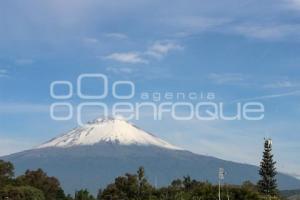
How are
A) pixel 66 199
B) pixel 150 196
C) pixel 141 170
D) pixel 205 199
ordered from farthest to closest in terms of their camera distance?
pixel 66 199, pixel 141 170, pixel 150 196, pixel 205 199

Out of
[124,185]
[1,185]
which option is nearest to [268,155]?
[124,185]

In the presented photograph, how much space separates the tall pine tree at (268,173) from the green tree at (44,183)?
39.5 meters

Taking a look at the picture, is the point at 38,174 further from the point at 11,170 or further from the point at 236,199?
the point at 236,199

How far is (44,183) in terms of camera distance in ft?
386

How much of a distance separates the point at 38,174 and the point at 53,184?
331cm

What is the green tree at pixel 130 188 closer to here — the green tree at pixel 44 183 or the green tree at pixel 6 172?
the green tree at pixel 44 183

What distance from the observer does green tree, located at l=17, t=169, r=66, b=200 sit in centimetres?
11550

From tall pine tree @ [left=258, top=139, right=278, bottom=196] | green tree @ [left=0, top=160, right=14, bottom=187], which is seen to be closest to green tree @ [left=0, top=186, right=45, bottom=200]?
green tree @ [left=0, top=160, right=14, bottom=187]

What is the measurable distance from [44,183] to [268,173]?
44.4 m

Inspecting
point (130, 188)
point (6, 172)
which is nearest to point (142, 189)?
point (130, 188)

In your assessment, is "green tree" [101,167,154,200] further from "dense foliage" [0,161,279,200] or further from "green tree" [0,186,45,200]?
"green tree" [0,186,45,200]

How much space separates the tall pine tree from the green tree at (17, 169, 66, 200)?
39.5 m

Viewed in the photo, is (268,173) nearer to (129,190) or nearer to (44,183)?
(129,190)

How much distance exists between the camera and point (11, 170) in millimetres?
114750
